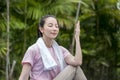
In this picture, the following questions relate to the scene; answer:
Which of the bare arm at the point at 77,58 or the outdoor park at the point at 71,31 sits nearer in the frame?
the bare arm at the point at 77,58

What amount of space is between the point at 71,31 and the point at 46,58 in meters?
6.83

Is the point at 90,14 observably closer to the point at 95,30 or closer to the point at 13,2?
the point at 95,30

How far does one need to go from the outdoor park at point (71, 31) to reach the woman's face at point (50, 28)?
3655mm

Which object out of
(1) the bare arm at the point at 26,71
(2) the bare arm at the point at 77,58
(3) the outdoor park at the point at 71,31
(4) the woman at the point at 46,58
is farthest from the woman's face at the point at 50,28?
(3) the outdoor park at the point at 71,31

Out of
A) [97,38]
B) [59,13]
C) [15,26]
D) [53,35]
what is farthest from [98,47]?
[53,35]

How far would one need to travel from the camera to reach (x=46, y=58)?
3211mm

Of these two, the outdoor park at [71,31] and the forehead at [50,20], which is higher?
the forehead at [50,20]

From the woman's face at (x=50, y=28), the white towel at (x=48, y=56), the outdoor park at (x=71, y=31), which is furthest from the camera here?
the outdoor park at (x=71, y=31)

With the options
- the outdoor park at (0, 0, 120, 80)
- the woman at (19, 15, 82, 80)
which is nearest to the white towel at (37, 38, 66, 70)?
the woman at (19, 15, 82, 80)

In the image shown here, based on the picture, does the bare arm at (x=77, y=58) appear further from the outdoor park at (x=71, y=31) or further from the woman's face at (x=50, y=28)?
the outdoor park at (x=71, y=31)

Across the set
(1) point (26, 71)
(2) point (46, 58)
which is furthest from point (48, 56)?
(1) point (26, 71)

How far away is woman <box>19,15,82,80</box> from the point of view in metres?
3.21

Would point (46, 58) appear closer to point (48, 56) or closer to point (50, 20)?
A: point (48, 56)

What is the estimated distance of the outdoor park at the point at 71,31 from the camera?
845cm
